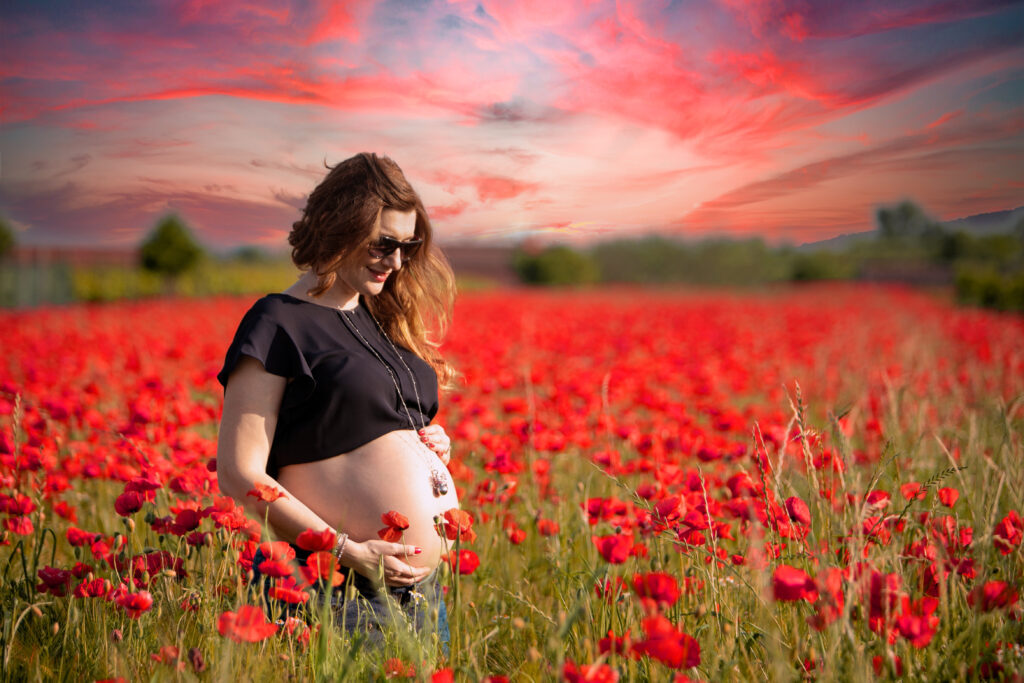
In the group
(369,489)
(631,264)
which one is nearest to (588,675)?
(369,489)

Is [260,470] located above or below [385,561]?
above

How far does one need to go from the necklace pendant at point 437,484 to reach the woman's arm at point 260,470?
0.80 feet

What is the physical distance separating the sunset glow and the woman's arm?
66 centimetres

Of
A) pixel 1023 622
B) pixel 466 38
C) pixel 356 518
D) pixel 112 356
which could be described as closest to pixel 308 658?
pixel 356 518

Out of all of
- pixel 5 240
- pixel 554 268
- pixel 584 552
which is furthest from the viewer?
pixel 554 268

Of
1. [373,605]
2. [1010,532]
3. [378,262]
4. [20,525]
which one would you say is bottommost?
[373,605]

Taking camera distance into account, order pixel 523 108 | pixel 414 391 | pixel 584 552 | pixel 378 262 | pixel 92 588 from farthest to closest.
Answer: pixel 584 552 < pixel 523 108 < pixel 414 391 < pixel 378 262 < pixel 92 588

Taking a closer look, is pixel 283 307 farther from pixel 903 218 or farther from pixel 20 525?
pixel 903 218

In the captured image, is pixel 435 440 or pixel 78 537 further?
pixel 435 440

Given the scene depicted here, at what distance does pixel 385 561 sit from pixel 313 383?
20.5 inches

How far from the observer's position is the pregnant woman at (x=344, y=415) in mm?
1826

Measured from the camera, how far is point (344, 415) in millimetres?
1945

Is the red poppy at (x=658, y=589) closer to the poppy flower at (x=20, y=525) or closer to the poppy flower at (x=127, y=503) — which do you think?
the poppy flower at (x=127, y=503)

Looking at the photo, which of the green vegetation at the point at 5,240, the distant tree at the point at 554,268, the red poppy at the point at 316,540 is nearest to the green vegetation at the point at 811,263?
the distant tree at the point at 554,268
